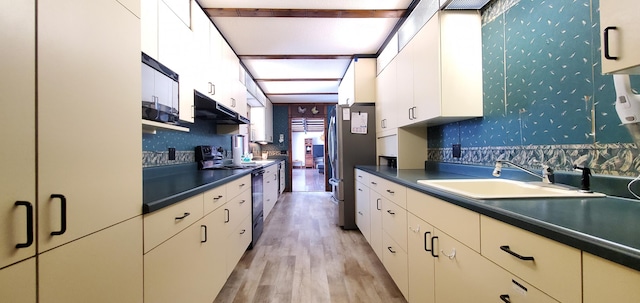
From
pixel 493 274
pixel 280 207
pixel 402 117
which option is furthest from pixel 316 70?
pixel 493 274

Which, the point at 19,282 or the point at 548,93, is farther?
the point at 548,93

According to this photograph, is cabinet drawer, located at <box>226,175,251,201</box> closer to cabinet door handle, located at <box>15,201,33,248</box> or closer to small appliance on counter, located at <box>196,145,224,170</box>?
small appliance on counter, located at <box>196,145,224,170</box>

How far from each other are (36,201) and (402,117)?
2.44 m

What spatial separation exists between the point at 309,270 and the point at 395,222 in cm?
91

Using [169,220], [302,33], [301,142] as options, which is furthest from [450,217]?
[301,142]

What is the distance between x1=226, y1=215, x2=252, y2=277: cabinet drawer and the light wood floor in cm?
15

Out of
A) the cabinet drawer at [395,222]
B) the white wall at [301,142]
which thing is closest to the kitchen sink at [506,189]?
the cabinet drawer at [395,222]

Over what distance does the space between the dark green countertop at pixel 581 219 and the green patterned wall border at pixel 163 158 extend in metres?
1.95

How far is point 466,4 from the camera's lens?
1.79 meters

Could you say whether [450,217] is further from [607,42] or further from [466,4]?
[466,4]

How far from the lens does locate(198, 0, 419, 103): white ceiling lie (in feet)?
7.42

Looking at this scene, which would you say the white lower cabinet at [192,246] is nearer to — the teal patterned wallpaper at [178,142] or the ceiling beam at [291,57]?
the teal patterned wallpaper at [178,142]

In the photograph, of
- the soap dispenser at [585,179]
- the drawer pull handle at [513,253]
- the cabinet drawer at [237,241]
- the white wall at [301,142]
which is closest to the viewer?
the drawer pull handle at [513,253]

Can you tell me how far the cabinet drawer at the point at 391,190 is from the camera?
1.61 m
